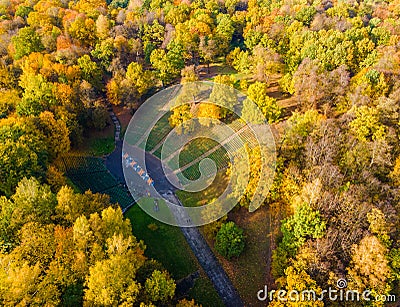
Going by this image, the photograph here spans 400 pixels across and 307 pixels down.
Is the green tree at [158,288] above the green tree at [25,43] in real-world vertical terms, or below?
below

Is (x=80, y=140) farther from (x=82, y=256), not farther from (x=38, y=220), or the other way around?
(x=82, y=256)

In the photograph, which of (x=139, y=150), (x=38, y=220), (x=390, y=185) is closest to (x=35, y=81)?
(x=139, y=150)

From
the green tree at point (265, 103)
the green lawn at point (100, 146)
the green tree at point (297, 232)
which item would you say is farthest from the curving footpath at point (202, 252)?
the green tree at point (265, 103)

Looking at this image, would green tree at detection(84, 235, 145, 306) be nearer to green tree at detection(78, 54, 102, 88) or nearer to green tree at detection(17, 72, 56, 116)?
green tree at detection(17, 72, 56, 116)

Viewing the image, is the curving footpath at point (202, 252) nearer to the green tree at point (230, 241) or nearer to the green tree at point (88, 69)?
the green tree at point (230, 241)

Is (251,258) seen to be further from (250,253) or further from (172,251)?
(172,251)

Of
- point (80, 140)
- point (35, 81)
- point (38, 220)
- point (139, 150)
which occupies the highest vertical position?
point (35, 81)
